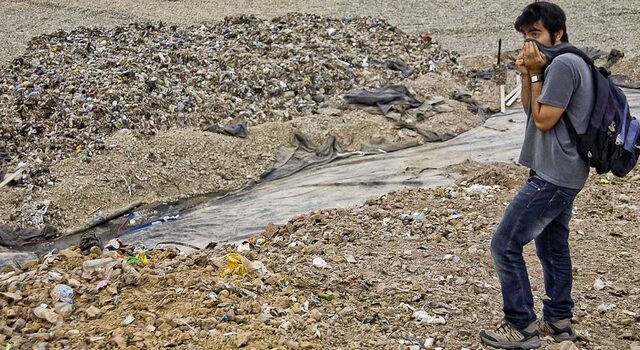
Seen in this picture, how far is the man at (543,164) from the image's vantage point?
360cm

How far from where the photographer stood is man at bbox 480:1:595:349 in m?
3.60

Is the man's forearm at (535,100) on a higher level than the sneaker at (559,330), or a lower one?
higher

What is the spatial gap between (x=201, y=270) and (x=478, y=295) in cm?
170

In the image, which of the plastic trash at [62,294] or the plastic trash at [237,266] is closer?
the plastic trash at [62,294]

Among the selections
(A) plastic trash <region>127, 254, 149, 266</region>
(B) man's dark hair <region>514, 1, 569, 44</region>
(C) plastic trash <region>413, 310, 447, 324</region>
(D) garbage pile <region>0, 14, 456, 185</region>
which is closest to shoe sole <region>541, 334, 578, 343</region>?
(C) plastic trash <region>413, 310, 447, 324</region>

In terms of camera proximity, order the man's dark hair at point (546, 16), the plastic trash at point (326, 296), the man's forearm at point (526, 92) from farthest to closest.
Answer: the plastic trash at point (326, 296), the man's forearm at point (526, 92), the man's dark hair at point (546, 16)

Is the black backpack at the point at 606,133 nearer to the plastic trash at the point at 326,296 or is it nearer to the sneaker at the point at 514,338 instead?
the sneaker at the point at 514,338

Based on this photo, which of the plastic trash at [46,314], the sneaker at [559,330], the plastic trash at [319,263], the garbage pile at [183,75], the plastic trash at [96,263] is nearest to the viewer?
the sneaker at [559,330]

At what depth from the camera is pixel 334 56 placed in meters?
12.4

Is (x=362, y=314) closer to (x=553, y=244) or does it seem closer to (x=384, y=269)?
(x=384, y=269)

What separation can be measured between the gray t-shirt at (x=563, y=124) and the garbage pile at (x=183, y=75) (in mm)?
6820

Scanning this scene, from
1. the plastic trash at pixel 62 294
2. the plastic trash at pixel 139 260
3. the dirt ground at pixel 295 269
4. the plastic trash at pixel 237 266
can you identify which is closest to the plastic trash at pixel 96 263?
the dirt ground at pixel 295 269

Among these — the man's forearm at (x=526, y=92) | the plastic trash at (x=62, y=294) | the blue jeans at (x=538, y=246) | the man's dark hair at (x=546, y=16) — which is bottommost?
the plastic trash at (x=62, y=294)

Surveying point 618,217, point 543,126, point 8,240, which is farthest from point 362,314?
point 8,240
